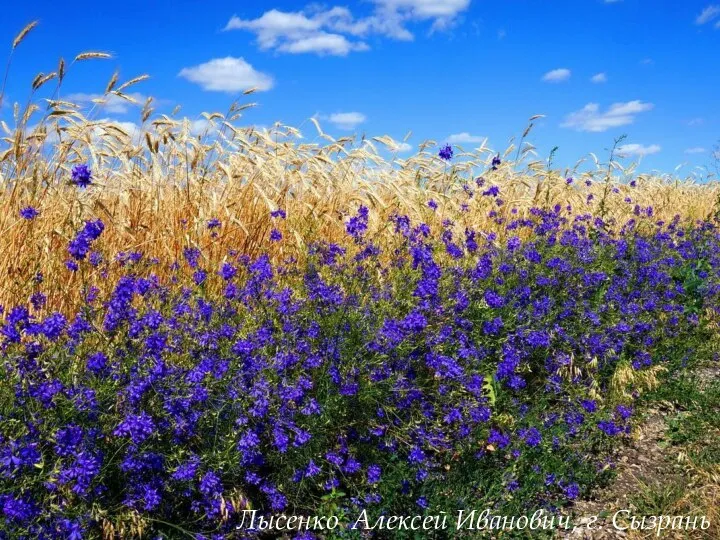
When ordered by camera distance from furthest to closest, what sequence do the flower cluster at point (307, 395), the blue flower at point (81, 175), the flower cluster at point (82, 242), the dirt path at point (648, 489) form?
the dirt path at point (648, 489)
the blue flower at point (81, 175)
the flower cluster at point (82, 242)
the flower cluster at point (307, 395)

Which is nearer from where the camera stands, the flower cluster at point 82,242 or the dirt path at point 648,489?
the flower cluster at point 82,242

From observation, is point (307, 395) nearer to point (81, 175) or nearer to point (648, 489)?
point (81, 175)

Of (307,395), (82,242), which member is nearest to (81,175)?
(82,242)

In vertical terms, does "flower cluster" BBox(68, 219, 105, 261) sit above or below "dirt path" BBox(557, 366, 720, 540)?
above

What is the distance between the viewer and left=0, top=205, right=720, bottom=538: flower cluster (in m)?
2.46

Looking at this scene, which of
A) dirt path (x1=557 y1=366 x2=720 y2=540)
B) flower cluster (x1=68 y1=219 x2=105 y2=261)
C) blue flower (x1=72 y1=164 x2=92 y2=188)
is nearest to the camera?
flower cluster (x1=68 y1=219 x2=105 y2=261)

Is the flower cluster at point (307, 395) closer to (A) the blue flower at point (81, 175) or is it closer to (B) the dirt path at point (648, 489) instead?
(B) the dirt path at point (648, 489)

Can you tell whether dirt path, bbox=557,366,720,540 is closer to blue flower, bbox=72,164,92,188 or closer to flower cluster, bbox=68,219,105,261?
flower cluster, bbox=68,219,105,261

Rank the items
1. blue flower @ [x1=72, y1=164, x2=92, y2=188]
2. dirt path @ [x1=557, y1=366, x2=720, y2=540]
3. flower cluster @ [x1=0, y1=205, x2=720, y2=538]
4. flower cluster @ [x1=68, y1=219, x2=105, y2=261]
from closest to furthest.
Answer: flower cluster @ [x1=0, y1=205, x2=720, y2=538], flower cluster @ [x1=68, y1=219, x2=105, y2=261], blue flower @ [x1=72, y1=164, x2=92, y2=188], dirt path @ [x1=557, y1=366, x2=720, y2=540]

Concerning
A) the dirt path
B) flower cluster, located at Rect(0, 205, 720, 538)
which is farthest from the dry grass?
the dirt path

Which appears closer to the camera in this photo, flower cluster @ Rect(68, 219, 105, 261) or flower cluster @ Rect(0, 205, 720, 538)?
flower cluster @ Rect(0, 205, 720, 538)

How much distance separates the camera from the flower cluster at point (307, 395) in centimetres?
246

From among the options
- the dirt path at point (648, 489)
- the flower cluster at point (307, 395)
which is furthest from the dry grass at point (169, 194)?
the dirt path at point (648, 489)

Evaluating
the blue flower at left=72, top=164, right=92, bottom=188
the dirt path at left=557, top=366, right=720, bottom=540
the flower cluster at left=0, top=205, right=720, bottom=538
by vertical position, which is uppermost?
the blue flower at left=72, top=164, right=92, bottom=188
